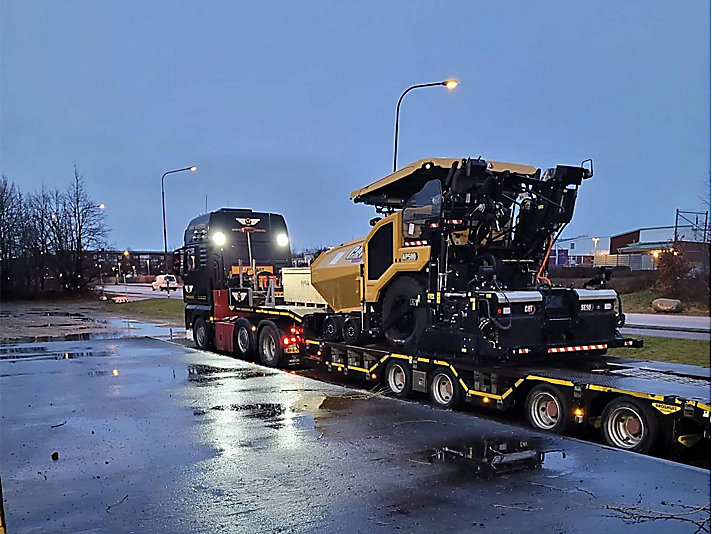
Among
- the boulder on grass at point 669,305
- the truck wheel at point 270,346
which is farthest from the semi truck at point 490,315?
the boulder on grass at point 669,305

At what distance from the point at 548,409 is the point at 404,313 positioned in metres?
3.18

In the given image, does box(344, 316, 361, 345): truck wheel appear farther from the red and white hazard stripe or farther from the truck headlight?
the truck headlight

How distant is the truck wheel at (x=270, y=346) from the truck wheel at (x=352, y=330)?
275 cm

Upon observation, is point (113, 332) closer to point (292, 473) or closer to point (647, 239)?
point (292, 473)

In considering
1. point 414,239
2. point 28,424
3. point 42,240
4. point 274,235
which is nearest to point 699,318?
point 274,235

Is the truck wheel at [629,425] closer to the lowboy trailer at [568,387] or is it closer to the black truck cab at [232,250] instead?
the lowboy trailer at [568,387]

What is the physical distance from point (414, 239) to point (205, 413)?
4202 millimetres

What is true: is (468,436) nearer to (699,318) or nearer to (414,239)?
(414,239)

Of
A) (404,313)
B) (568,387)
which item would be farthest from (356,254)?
(568,387)

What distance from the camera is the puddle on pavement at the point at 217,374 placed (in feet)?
39.1

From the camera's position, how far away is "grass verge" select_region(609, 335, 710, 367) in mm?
13846

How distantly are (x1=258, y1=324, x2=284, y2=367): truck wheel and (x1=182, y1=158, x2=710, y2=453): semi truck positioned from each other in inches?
74.4

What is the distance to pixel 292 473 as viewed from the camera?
6.36m

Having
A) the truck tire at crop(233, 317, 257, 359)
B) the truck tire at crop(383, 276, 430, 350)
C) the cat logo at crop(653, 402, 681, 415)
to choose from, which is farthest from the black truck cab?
the cat logo at crop(653, 402, 681, 415)
